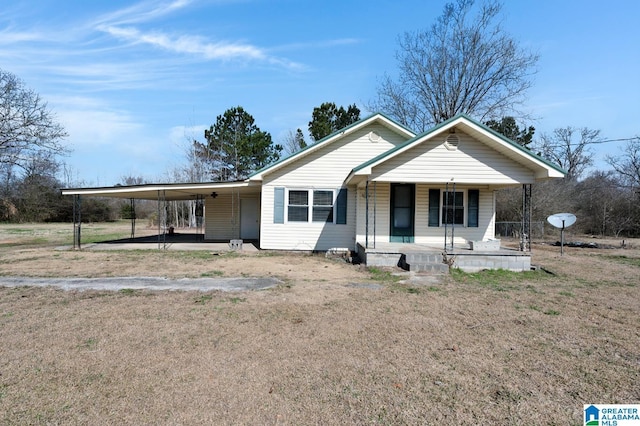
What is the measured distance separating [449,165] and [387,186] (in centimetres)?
272

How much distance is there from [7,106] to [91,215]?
14635 mm

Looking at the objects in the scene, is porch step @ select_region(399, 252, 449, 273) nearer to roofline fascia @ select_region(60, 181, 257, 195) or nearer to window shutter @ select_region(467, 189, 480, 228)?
window shutter @ select_region(467, 189, 480, 228)

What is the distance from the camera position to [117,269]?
9.81 metres

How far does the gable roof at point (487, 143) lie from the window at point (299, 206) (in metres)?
3.82

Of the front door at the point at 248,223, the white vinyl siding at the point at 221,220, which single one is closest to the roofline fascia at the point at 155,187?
the front door at the point at 248,223

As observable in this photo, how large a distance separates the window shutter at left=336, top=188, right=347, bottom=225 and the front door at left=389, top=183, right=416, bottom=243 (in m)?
1.94

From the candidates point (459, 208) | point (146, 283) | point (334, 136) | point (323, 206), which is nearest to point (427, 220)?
point (459, 208)

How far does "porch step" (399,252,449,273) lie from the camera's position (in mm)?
9703

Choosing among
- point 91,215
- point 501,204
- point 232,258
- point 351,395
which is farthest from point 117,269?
point 91,215

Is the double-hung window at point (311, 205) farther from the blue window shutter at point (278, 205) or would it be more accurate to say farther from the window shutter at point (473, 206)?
the window shutter at point (473, 206)

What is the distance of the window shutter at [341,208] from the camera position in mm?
13961

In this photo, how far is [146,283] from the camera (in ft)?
26.2

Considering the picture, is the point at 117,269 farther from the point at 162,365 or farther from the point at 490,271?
the point at 490,271

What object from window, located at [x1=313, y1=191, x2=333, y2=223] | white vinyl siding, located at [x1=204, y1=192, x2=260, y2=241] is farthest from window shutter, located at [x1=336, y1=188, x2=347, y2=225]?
white vinyl siding, located at [x1=204, y1=192, x2=260, y2=241]
